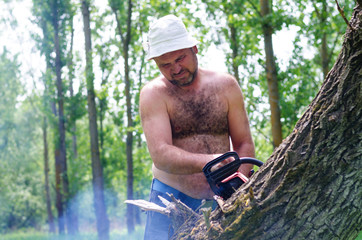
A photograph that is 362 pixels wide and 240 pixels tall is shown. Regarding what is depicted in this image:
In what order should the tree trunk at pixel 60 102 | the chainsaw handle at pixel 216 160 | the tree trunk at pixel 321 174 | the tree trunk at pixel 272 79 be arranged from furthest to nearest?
the tree trunk at pixel 60 102 → the tree trunk at pixel 272 79 → the chainsaw handle at pixel 216 160 → the tree trunk at pixel 321 174

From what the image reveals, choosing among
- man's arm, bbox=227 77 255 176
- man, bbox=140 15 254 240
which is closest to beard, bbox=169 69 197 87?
man, bbox=140 15 254 240

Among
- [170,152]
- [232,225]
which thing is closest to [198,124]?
[170,152]

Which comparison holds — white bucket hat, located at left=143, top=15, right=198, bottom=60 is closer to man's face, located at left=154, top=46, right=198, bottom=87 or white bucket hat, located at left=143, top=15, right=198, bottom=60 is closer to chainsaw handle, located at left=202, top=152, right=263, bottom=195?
man's face, located at left=154, top=46, right=198, bottom=87

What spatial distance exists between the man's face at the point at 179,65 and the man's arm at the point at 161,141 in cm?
17

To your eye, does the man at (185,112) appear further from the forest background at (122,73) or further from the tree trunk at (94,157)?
the tree trunk at (94,157)

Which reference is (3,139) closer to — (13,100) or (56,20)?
(13,100)

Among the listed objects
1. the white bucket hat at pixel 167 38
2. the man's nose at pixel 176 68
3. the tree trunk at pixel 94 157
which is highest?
the white bucket hat at pixel 167 38

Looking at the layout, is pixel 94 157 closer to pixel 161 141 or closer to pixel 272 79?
pixel 272 79

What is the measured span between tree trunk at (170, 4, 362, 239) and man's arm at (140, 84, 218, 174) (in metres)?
0.73

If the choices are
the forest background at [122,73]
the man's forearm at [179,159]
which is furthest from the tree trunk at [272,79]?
the man's forearm at [179,159]

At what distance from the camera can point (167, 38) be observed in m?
3.21

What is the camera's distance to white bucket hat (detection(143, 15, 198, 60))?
126 inches

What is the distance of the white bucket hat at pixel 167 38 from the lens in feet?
10.5

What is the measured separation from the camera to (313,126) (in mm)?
2033
